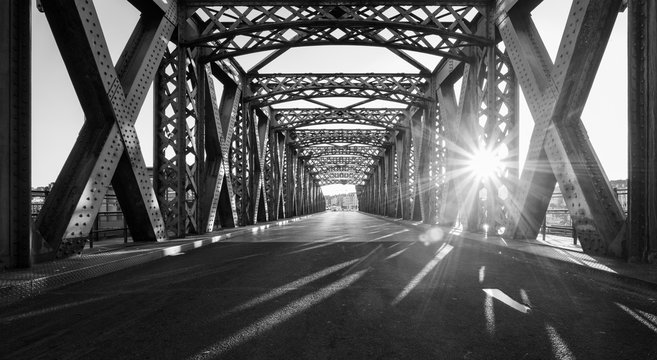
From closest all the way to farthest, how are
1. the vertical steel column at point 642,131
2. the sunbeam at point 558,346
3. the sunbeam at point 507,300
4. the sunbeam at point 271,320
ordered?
the sunbeam at point 558,346
the sunbeam at point 271,320
the sunbeam at point 507,300
the vertical steel column at point 642,131

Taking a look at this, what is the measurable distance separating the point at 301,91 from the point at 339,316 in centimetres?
1658

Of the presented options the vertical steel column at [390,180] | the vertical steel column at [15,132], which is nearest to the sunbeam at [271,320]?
the vertical steel column at [15,132]

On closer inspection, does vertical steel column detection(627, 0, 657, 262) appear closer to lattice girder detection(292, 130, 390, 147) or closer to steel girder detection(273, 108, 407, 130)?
steel girder detection(273, 108, 407, 130)

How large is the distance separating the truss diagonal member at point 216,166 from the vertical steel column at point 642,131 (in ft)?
33.8

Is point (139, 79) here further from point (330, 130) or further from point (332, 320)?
point (330, 130)

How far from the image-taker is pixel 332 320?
350 centimetres

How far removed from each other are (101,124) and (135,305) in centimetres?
472

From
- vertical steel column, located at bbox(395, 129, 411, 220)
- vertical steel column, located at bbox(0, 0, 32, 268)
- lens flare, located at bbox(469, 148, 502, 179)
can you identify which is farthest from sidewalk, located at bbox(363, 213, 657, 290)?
vertical steel column, located at bbox(395, 129, 411, 220)

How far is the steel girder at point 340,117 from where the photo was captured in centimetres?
2512

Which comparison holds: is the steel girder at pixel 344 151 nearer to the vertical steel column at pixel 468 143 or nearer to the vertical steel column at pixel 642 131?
the vertical steel column at pixel 468 143

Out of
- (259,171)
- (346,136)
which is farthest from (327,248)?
(346,136)

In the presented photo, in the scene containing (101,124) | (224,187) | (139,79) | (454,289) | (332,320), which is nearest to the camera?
(332,320)

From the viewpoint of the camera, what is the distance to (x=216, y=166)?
13312mm

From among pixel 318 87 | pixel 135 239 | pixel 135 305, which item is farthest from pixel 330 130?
pixel 135 305
